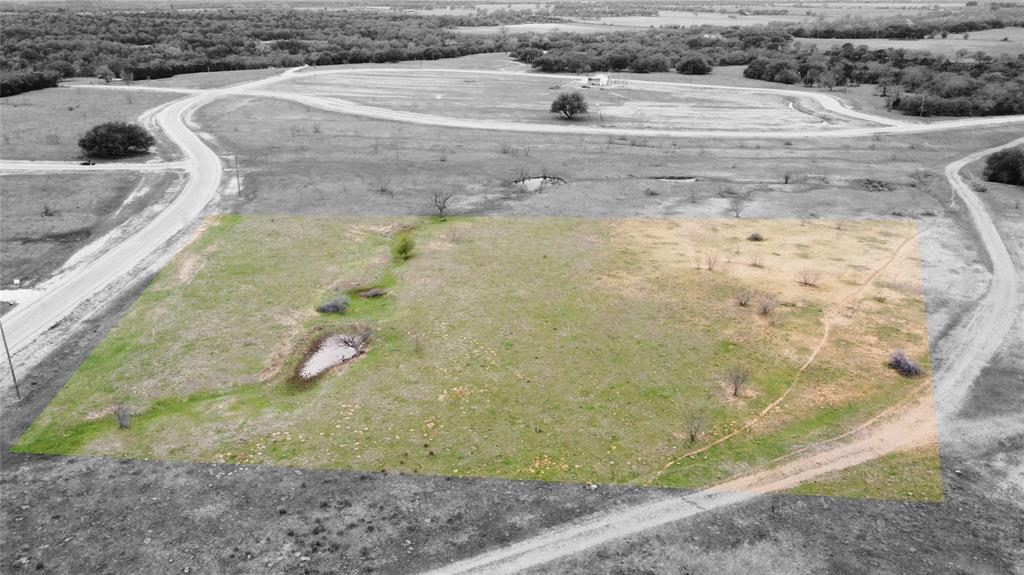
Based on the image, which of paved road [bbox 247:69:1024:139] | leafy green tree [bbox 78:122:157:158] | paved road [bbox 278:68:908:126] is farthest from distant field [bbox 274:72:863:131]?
leafy green tree [bbox 78:122:157:158]

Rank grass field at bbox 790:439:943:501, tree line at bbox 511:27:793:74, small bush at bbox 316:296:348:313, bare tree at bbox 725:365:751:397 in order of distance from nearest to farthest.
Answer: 1. grass field at bbox 790:439:943:501
2. bare tree at bbox 725:365:751:397
3. small bush at bbox 316:296:348:313
4. tree line at bbox 511:27:793:74

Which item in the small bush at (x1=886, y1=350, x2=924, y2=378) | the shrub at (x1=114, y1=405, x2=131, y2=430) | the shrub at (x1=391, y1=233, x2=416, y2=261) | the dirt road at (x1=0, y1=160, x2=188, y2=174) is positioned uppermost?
the dirt road at (x1=0, y1=160, x2=188, y2=174)

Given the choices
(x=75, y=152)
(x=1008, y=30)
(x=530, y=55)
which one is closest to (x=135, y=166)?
(x=75, y=152)

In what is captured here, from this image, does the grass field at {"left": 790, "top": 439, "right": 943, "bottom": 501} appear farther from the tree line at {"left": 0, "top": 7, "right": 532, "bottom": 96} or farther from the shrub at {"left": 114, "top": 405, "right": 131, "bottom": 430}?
the tree line at {"left": 0, "top": 7, "right": 532, "bottom": 96}

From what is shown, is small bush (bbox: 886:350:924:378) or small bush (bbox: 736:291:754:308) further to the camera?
small bush (bbox: 736:291:754:308)

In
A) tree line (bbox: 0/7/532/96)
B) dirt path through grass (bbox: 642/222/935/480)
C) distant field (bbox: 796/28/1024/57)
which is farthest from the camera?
distant field (bbox: 796/28/1024/57)

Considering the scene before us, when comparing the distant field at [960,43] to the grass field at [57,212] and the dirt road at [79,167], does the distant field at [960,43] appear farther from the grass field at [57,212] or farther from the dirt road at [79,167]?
the grass field at [57,212]

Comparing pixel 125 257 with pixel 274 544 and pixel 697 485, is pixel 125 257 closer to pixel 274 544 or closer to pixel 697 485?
pixel 274 544
